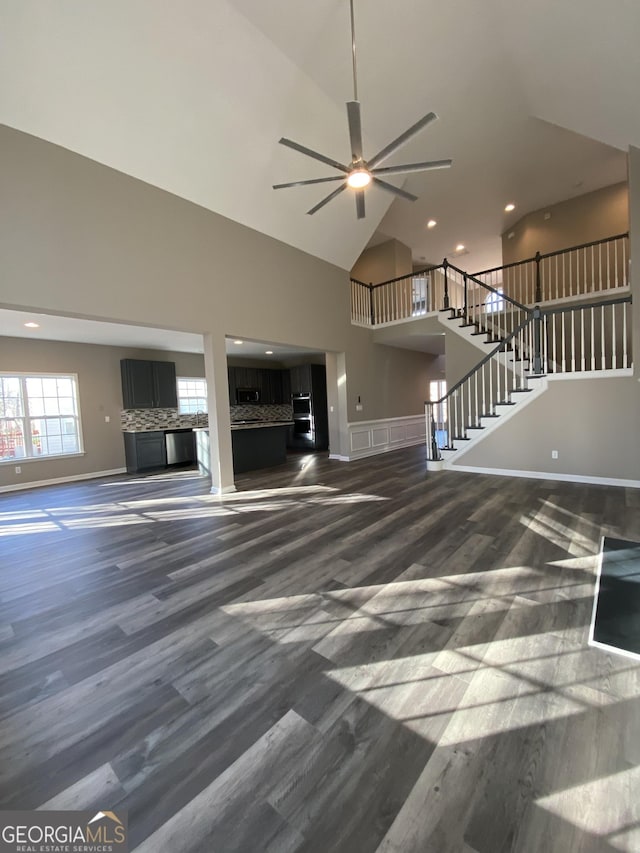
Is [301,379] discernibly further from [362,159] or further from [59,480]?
[362,159]

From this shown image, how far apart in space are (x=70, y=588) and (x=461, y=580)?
115 inches

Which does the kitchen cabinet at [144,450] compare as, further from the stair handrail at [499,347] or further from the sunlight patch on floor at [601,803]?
the sunlight patch on floor at [601,803]

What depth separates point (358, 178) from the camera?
10.9 ft

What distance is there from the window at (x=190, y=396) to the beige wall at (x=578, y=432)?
6817mm

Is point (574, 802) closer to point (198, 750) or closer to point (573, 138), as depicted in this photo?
point (198, 750)

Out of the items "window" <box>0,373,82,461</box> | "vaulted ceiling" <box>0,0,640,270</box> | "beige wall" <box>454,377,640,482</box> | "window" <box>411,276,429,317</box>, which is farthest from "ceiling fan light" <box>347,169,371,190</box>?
"window" <box>411,276,429,317</box>

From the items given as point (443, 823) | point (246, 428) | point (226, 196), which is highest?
point (226, 196)

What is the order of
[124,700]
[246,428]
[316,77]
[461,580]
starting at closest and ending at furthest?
[124,700] → [461,580] → [316,77] → [246,428]

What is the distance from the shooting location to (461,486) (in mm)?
5027

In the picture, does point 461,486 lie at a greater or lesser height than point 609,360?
lesser

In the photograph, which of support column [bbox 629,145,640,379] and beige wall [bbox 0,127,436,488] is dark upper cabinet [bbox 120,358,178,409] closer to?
beige wall [bbox 0,127,436,488]

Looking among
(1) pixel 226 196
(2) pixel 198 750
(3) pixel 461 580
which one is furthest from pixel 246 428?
(2) pixel 198 750

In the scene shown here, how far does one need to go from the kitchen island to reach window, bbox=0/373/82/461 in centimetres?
258

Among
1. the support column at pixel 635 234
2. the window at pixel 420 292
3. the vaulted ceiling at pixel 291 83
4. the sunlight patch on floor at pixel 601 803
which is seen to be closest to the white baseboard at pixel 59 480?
the vaulted ceiling at pixel 291 83
